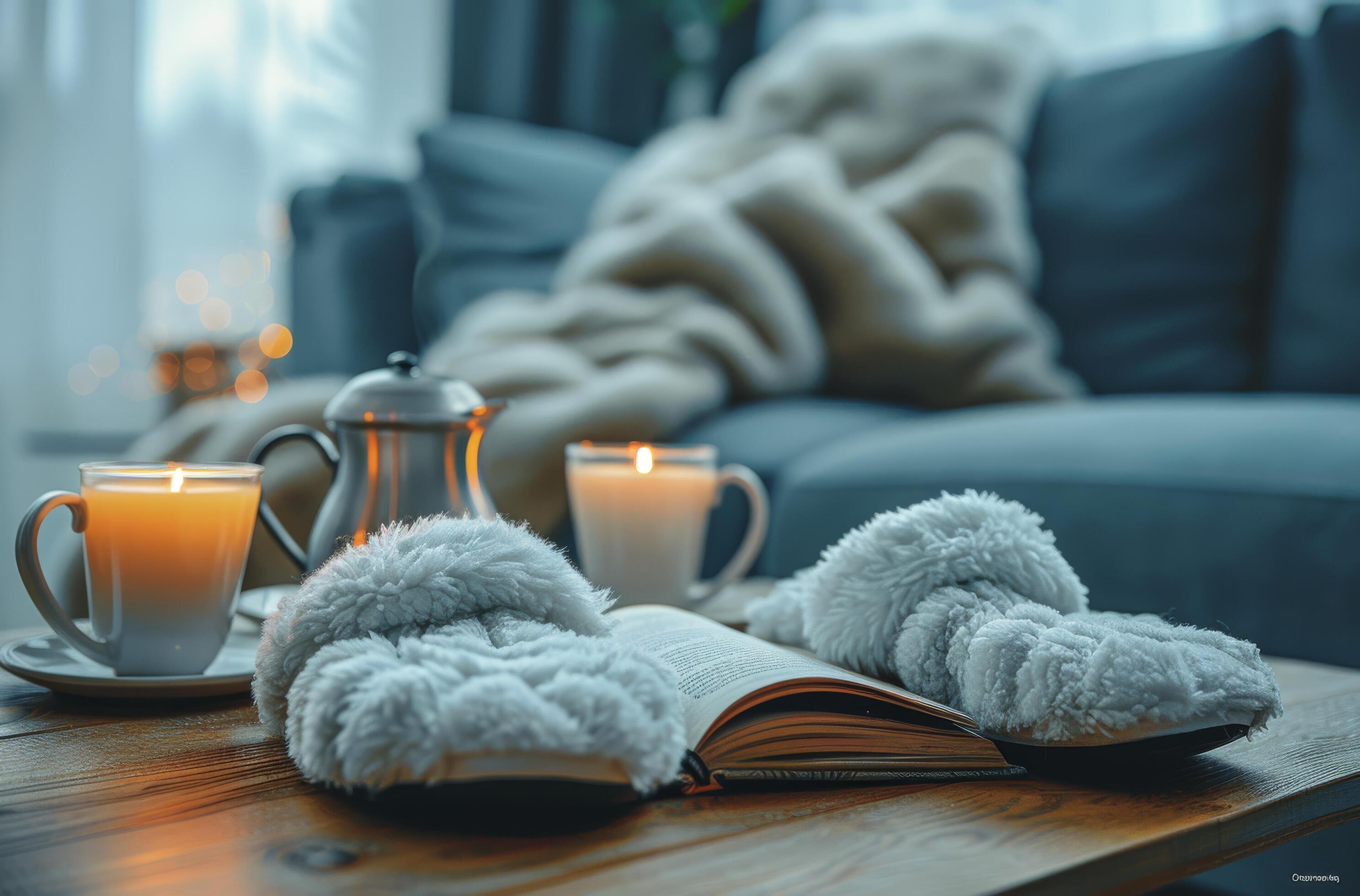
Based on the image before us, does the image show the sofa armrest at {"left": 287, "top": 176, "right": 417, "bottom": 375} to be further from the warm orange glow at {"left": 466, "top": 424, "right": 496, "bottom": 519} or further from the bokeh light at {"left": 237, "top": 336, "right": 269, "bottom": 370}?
the warm orange glow at {"left": 466, "top": 424, "right": 496, "bottom": 519}

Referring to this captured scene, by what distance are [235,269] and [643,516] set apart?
202 centimetres

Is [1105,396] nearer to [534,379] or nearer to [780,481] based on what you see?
[780,481]

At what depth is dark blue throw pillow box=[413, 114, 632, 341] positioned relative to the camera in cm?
184

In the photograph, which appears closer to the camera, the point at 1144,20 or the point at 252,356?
the point at 1144,20

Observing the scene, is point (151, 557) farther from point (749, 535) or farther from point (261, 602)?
point (749, 535)

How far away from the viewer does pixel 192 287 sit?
7.84 ft

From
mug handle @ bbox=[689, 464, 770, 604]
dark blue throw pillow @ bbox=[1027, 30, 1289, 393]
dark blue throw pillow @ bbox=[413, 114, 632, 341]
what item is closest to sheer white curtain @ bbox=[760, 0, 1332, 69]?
dark blue throw pillow @ bbox=[1027, 30, 1289, 393]

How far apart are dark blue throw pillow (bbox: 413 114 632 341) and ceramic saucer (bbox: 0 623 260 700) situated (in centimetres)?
126

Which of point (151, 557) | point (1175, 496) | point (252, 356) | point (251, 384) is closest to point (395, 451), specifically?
point (151, 557)

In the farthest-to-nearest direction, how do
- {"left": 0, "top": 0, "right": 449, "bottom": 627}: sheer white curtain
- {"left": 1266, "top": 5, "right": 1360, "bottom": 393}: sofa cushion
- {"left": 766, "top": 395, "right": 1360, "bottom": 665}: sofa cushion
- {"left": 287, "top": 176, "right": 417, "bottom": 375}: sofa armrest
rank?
{"left": 0, "top": 0, "right": 449, "bottom": 627}: sheer white curtain → {"left": 287, "top": 176, "right": 417, "bottom": 375}: sofa armrest → {"left": 1266, "top": 5, "right": 1360, "bottom": 393}: sofa cushion → {"left": 766, "top": 395, "right": 1360, "bottom": 665}: sofa cushion

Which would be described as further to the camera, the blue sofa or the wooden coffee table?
the blue sofa

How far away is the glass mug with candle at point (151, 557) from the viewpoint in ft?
1.70

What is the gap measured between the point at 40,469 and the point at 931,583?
2265 mm

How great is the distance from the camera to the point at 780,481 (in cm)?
132
